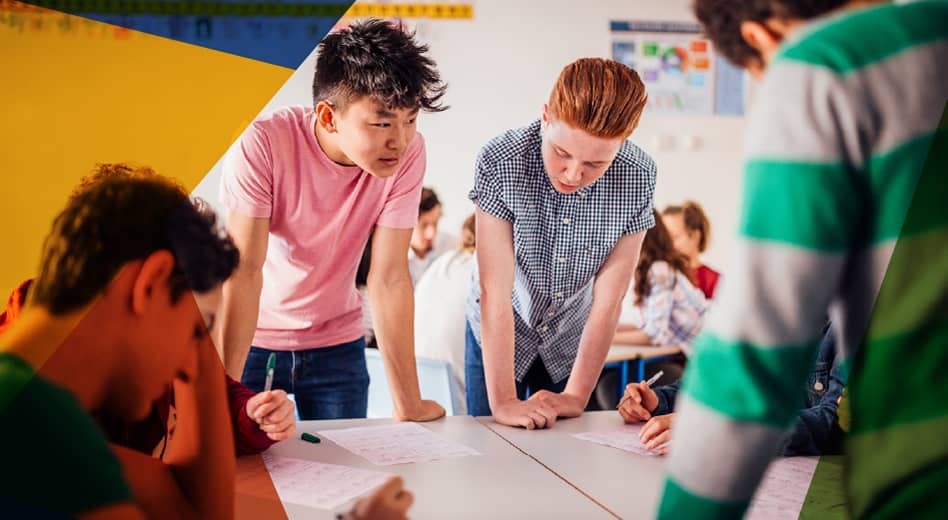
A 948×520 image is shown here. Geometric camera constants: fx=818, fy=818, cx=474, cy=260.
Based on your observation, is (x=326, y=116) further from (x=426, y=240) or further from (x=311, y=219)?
(x=426, y=240)

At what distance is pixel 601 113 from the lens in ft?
3.40

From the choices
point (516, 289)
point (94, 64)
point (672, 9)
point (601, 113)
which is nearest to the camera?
point (94, 64)

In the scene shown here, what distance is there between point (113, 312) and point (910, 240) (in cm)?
38

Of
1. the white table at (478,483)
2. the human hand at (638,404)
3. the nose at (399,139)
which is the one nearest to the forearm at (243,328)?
the white table at (478,483)

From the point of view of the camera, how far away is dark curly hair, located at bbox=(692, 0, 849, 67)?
0.39 meters

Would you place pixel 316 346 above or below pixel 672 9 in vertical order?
below

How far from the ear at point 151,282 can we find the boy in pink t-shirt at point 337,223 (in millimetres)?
233

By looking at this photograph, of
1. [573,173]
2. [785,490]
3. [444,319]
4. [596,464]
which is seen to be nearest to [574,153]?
[573,173]

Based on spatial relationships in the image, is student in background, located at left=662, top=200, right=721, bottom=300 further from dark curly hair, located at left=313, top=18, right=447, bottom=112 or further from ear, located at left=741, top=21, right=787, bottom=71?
ear, located at left=741, top=21, right=787, bottom=71

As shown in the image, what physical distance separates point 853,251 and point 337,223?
0.82m

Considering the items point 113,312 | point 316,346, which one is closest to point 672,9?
point 113,312

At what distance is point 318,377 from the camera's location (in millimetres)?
1279

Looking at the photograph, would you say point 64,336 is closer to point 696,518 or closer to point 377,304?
point 696,518

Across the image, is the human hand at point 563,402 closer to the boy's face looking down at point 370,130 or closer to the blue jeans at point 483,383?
the blue jeans at point 483,383
